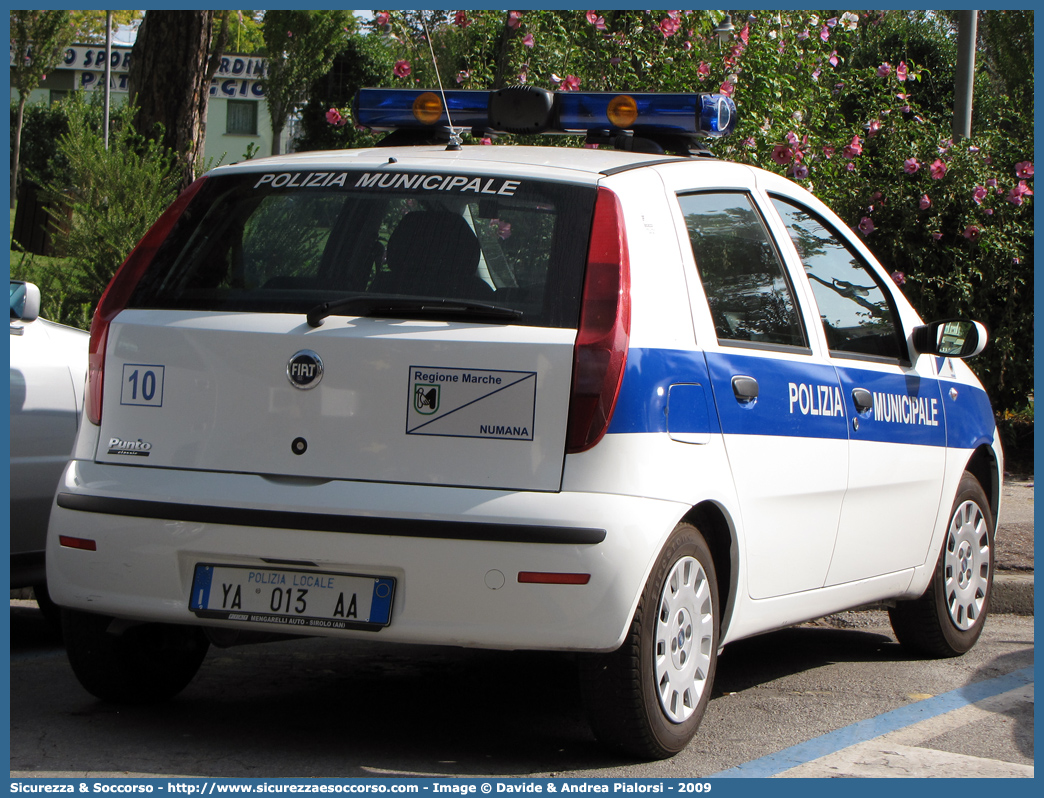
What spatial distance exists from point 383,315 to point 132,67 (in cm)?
748

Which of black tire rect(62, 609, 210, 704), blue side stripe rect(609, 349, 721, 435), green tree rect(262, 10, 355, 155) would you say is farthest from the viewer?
green tree rect(262, 10, 355, 155)

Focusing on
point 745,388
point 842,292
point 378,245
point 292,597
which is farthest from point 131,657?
point 842,292

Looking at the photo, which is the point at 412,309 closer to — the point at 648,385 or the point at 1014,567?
the point at 648,385

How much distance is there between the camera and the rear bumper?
3516mm

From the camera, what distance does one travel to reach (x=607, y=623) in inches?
139

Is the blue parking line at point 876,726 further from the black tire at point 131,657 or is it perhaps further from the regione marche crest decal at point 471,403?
the black tire at point 131,657

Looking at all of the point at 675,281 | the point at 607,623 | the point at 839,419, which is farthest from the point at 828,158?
the point at 607,623

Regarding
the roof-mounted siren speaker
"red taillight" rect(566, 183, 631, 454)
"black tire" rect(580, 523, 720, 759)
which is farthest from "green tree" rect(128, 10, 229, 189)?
"black tire" rect(580, 523, 720, 759)

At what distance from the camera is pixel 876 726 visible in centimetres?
443

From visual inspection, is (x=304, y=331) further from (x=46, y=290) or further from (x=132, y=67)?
(x=132, y=67)

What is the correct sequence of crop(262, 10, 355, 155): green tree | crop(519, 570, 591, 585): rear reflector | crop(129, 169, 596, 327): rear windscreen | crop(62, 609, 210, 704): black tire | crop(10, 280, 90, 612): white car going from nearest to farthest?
1. crop(519, 570, 591, 585): rear reflector
2. crop(129, 169, 596, 327): rear windscreen
3. crop(62, 609, 210, 704): black tire
4. crop(10, 280, 90, 612): white car
5. crop(262, 10, 355, 155): green tree

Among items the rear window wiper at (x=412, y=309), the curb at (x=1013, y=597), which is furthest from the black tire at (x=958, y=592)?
the rear window wiper at (x=412, y=309)

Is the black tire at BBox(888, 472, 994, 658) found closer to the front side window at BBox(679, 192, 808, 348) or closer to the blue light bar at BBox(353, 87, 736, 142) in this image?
the front side window at BBox(679, 192, 808, 348)

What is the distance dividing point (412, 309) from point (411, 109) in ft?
6.29
